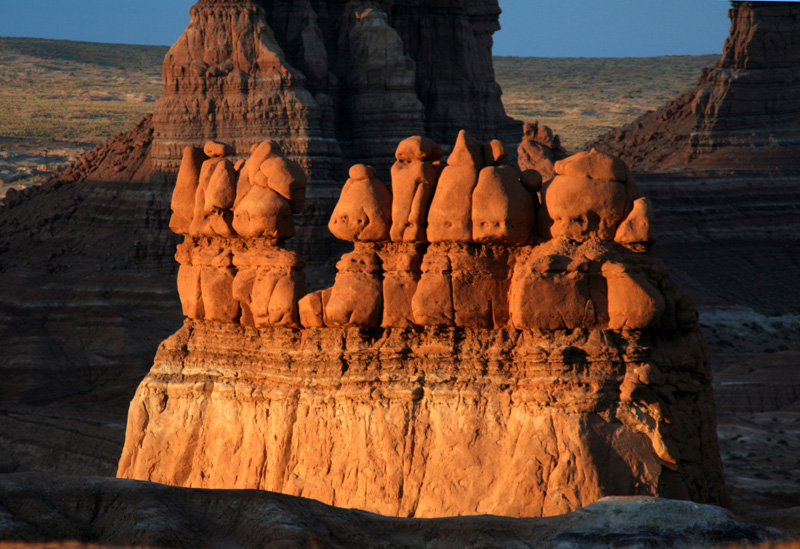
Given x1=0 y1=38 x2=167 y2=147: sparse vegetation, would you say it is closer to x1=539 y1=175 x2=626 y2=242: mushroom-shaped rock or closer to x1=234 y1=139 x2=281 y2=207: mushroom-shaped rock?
x1=234 y1=139 x2=281 y2=207: mushroom-shaped rock

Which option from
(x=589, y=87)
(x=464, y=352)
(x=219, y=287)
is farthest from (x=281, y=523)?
(x=589, y=87)

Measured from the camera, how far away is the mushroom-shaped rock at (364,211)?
20375 millimetres

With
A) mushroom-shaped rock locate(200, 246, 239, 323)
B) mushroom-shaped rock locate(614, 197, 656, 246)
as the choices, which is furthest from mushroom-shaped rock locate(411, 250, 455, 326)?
mushroom-shaped rock locate(200, 246, 239, 323)

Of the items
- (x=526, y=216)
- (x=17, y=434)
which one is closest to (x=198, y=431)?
(x=526, y=216)

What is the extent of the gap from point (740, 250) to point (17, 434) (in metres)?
37.7

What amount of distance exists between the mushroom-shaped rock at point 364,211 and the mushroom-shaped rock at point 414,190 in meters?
0.16

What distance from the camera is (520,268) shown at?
19.4 metres

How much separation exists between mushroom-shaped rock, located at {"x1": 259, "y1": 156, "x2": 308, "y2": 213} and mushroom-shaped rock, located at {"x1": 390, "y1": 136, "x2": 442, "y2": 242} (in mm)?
2090

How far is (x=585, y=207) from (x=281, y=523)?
276 inches

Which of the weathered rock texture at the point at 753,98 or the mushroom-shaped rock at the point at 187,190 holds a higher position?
the weathered rock texture at the point at 753,98

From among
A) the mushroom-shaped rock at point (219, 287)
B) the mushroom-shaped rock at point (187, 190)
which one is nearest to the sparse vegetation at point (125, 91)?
the mushroom-shaped rock at point (187, 190)

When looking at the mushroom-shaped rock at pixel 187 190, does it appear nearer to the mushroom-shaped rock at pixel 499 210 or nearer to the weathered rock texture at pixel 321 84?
the mushroom-shaped rock at pixel 499 210

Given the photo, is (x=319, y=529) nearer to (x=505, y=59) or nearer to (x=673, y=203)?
(x=673, y=203)

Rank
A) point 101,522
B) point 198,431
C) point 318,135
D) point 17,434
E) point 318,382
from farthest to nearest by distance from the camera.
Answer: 1. point 318,135
2. point 17,434
3. point 198,431
4. point 318,382
5. point 101,522
